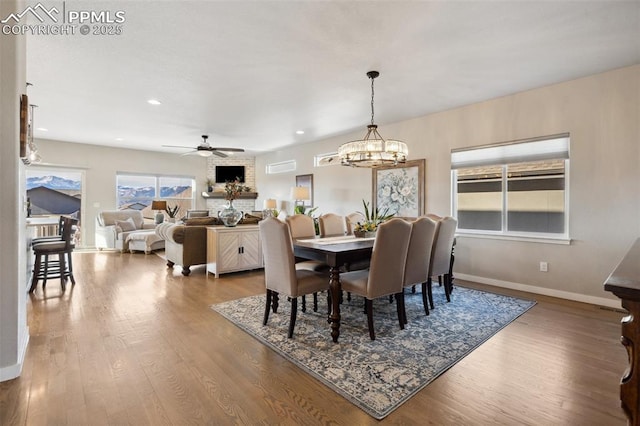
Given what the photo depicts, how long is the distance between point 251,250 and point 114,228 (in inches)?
170

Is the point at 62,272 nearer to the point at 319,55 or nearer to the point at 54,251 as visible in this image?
the point at 54,251

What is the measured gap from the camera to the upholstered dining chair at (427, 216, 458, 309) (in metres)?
3.36

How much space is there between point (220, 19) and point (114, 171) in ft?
23.9

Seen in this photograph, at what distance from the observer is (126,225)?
7359 millimetres

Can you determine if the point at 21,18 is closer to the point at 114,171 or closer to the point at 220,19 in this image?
the point at 220,19

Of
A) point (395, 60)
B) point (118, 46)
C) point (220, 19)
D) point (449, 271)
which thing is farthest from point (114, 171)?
point (449, 271)

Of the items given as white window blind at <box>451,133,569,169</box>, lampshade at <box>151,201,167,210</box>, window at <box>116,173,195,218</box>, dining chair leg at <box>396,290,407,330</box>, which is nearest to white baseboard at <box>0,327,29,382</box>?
dining chair leg at <box>396,290,407,330</box>

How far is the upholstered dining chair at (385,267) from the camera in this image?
249 cm

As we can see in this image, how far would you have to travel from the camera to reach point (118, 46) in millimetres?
2840

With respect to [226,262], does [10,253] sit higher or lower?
higher

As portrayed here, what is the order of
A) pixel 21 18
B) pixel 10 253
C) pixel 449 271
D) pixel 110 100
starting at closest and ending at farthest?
pixel 10 253
pixel 21 18
pixel 449 271
pixel 110 100

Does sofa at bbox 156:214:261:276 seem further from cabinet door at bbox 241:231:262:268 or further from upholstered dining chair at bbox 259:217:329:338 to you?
upholstered dining chair at bbox 259:217:329:338

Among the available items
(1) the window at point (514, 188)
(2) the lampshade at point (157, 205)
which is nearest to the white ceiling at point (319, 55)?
(1) the window at point (514, 188)

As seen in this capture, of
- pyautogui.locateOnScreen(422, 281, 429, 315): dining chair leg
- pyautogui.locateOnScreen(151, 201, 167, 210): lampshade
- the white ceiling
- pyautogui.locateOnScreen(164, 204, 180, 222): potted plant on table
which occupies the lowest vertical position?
pyautogui.locateOnScreen(422, 281, 429, 315): dining chair leg
